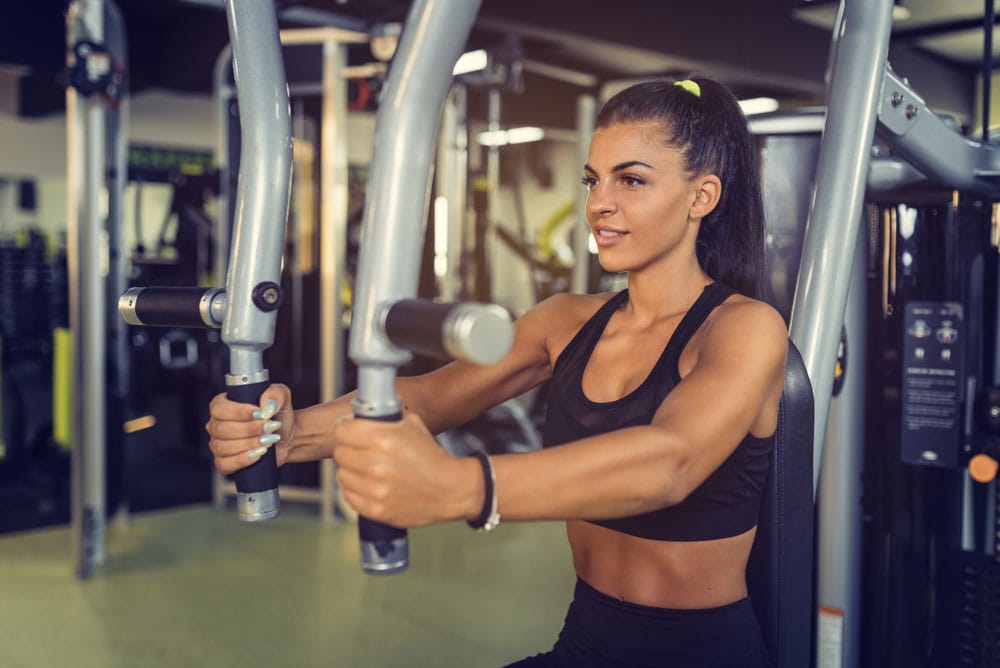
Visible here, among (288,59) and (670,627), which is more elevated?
(288,59)

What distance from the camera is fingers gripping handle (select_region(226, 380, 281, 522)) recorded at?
1.00 m

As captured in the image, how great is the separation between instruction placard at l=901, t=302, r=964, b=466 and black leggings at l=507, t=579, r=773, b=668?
80 centimetres

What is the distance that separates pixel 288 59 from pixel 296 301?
3.86 ft

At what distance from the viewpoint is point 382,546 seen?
810mm

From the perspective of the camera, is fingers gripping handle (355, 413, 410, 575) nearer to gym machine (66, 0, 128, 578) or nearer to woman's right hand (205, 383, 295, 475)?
woman's right hand (205, 383, 295, 475)

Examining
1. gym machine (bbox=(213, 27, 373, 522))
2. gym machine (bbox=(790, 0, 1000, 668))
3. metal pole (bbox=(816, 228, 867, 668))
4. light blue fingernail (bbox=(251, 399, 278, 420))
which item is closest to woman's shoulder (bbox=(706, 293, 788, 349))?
gym machine (bbox=(790, 0, 1000, 668))

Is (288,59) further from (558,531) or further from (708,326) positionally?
(708,326)

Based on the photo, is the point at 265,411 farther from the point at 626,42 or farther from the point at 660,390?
the point at 626,42

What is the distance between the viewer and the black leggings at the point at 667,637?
1.25 meters

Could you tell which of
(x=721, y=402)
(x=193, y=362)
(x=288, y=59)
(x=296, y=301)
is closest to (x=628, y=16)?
(x=288, y=59)

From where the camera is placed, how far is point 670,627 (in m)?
1.25

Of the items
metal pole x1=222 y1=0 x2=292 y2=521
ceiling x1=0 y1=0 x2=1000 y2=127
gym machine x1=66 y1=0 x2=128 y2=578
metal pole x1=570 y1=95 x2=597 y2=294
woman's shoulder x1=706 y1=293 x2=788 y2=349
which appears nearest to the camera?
metal pole x1=222 y1=0 x2=292 y2=521

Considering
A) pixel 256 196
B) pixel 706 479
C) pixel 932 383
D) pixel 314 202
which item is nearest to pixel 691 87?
pixel 706 479

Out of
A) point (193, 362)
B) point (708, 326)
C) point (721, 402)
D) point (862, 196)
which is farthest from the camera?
point (193, 362)
